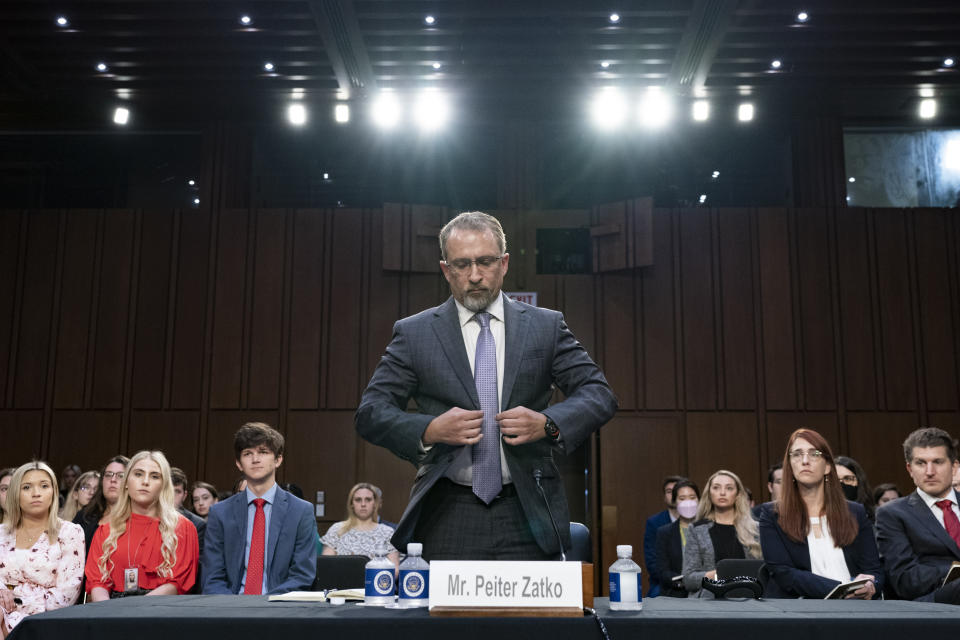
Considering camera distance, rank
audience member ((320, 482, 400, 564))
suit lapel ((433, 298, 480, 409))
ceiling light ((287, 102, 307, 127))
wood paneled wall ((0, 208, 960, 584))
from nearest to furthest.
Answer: suit lapel ((433, 298, 480, 409))
audience member ((320, 482, 400, 564))
wood paneled wall ((0, 208, 960, 584))
ceiling light ((287, 102, 307, 127))

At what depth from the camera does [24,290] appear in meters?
9.94

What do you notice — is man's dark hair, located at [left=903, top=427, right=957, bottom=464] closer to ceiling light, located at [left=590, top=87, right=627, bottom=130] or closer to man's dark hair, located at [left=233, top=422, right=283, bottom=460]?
man's dark hair, located at [left=233, top=422, right=283, bottom=460]

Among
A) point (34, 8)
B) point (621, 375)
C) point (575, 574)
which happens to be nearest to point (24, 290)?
point (34, 8)

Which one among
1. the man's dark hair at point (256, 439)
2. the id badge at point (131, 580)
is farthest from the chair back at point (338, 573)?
the id badge at point (131, 580)

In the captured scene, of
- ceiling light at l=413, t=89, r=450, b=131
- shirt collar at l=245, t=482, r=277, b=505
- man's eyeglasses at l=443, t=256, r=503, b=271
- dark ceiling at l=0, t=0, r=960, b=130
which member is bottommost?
shirt collar at l=245, t=482, r=277, b=505

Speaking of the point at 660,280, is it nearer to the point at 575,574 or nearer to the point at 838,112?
the point at 838,112

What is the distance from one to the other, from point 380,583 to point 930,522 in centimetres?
282

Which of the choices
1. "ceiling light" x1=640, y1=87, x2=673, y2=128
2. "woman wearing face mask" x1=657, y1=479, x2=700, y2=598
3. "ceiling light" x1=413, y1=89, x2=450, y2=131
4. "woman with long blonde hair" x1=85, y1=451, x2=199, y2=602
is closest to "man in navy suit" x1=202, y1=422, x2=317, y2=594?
"woman with long blonde hair" x1=85, y1=451, x2=199, y2=602

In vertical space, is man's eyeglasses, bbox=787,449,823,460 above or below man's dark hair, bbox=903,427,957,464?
below

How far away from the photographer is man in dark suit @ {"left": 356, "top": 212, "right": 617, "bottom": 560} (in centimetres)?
174

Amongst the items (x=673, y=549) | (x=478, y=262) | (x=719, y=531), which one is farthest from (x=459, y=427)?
(x=673, y=549)

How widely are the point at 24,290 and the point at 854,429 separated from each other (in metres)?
9.74

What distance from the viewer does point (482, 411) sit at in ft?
5.98

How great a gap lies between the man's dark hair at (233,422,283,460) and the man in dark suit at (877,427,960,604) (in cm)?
273
